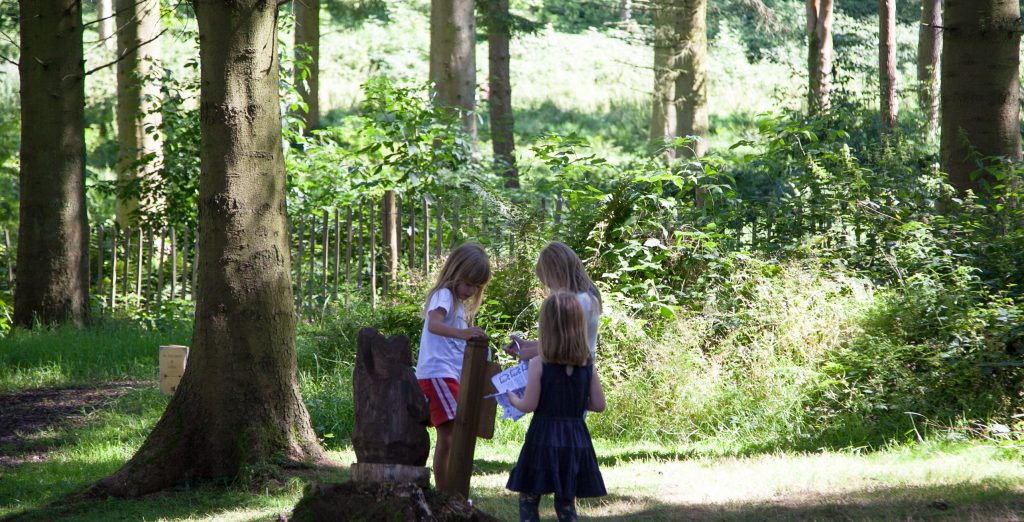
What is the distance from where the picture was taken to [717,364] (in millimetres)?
8297

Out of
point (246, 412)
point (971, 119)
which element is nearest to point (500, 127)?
point (971, 119)

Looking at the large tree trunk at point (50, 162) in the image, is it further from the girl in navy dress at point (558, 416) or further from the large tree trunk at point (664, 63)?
the large tree trunk at point (664, 63)

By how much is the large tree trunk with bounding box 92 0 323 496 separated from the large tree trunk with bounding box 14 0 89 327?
6203 millimetres

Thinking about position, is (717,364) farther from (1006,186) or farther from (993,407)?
(1006,186)

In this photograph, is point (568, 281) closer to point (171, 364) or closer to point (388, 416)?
point (388, 416)

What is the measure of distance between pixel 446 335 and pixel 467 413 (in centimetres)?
84

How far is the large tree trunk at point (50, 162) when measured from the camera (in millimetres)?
11383

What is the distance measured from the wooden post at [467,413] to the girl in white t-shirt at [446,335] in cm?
73

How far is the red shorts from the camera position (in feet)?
18.5

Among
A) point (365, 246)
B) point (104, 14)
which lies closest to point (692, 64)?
point (365, 246)

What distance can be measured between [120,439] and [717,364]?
5.02m

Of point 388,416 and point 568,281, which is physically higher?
point 568,281

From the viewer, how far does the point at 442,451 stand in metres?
5.71

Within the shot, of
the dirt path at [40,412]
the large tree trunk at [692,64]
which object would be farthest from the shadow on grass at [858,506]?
the large tree trunk at [692,64]
